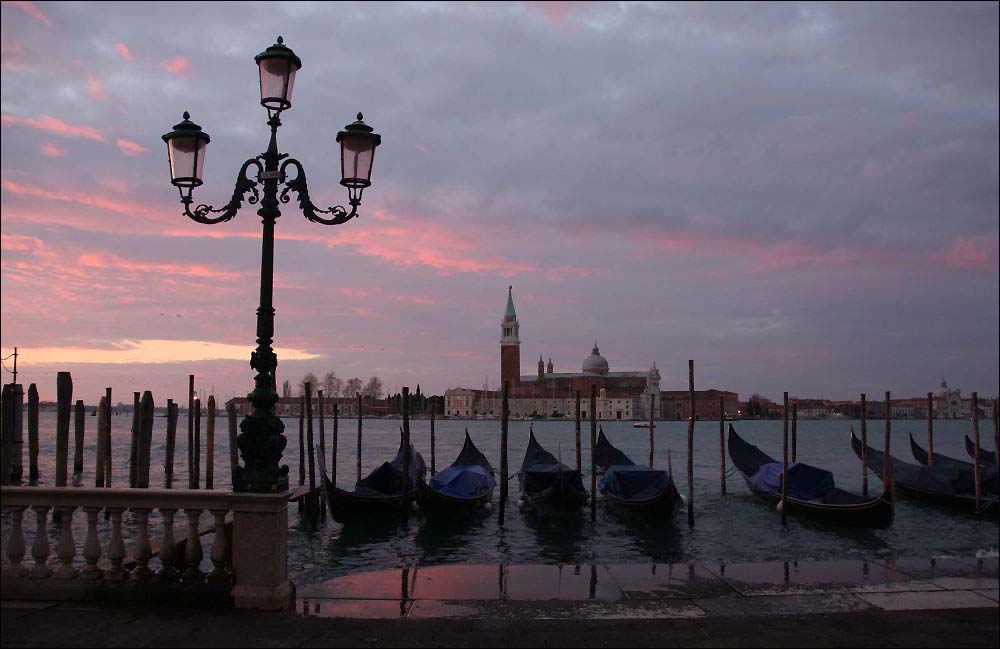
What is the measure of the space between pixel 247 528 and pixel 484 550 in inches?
378

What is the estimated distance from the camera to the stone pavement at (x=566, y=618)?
177 inches

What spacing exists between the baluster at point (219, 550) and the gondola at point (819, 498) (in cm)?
1434

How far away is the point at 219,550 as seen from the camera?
17.0 feet

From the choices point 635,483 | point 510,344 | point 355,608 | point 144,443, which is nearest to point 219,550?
point 355,608

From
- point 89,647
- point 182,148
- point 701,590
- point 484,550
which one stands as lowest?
point 484,550

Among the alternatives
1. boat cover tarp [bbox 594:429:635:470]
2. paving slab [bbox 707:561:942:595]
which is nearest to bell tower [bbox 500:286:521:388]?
boat cover tarp [bbox 594:429:635:470]

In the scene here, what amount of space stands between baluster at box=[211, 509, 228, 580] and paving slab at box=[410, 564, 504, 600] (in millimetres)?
1756

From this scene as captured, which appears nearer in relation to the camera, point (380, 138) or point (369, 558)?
point (380, 138)

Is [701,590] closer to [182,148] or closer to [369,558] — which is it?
[182,148]

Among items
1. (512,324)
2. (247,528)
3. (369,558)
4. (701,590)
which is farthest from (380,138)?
(512,324)

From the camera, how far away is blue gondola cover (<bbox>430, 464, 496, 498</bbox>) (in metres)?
17.3

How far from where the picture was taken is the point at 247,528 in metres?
5.20

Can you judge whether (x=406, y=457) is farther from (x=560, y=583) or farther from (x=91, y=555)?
(x=91, y=555)

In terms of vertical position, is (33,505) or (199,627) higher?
(33,505)
